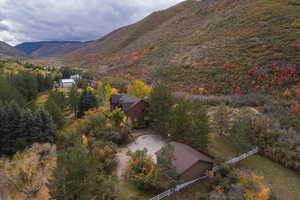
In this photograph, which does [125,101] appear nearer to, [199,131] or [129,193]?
[199,131]

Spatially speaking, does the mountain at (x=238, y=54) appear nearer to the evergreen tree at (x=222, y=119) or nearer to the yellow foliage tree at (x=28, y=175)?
the evergreen tree at (x=222, y=119)

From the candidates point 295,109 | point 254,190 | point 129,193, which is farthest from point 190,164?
point 295,109

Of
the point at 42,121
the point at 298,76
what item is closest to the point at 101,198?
the point at 42,121

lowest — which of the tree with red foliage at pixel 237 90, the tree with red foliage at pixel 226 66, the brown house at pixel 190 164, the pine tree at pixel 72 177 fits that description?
the brown house at pixel 190 164

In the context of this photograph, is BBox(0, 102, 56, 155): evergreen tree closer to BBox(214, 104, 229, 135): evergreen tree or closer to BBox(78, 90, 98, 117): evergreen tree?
BBox(78, 90, 98, 117): evergreen tree

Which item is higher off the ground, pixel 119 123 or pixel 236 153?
pixel 119 123

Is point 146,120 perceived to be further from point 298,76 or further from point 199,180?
point 298,76

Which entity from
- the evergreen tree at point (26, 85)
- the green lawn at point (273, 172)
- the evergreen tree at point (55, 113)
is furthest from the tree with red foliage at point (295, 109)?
the evergreen tree at point (26, 85)
